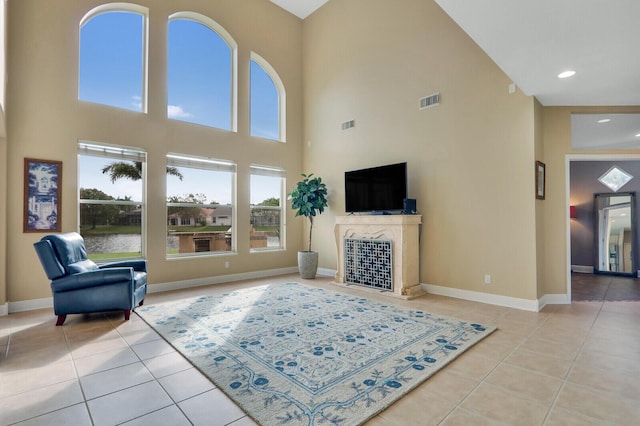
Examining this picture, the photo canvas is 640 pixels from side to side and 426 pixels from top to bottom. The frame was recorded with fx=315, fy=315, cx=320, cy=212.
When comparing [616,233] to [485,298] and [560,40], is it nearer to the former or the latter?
[485,298]

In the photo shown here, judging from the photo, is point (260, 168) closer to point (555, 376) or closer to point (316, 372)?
Answer: point (316, 372)

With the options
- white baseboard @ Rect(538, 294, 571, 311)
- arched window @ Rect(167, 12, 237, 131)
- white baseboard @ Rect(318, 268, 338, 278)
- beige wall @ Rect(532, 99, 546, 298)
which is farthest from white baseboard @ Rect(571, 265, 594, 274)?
arched window @ Rect(167, 12, 237, 131)

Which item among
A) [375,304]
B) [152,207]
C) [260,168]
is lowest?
[375,304]

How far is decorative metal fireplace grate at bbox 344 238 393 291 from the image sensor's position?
4965 mm

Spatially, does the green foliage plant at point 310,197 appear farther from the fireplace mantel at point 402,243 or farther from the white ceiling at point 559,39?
the white ceiling at point 559,39

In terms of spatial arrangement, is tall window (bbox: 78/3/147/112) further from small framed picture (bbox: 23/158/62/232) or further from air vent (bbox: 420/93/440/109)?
air vent (bbox: 420/93/440/109)

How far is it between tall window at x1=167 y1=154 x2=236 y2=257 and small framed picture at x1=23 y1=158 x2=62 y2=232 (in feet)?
4.88

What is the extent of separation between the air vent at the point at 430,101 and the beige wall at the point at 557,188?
146 cm

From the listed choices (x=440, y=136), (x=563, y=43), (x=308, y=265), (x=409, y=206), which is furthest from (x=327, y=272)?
(x=563, y=43)

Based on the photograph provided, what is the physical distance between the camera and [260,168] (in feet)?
21.6

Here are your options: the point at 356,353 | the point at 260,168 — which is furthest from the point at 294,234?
the point at 356,353

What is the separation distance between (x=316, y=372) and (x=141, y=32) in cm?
587

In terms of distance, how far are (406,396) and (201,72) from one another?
6163 mm

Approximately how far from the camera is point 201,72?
5961 millimetres
